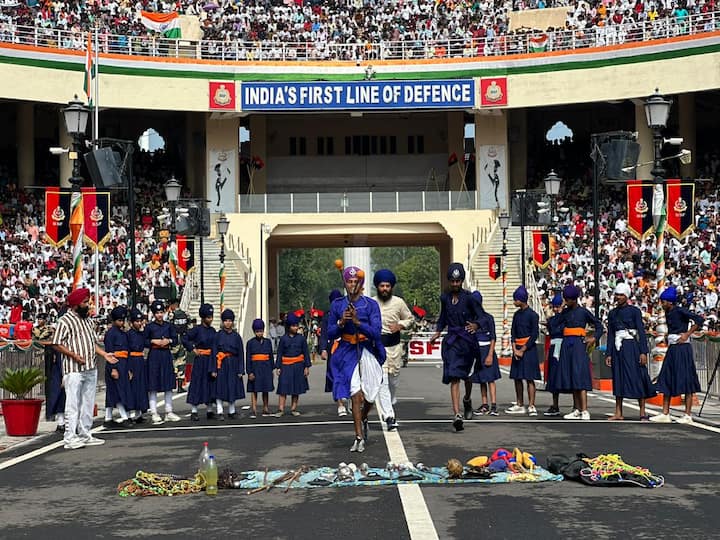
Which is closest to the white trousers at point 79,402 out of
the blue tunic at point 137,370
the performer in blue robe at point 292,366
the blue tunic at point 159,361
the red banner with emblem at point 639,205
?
the blue tunic at point 137,370

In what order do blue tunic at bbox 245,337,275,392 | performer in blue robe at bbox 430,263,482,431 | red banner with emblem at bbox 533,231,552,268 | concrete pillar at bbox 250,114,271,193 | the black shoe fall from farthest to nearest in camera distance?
concrete pillar at bbox 250,114,271,193, red banner with emblem at bbox 533,231,552,268, blue tunic at bbox 245,337,275,392, the black shoe, performer in blue robe at bbox 430,263,482,431

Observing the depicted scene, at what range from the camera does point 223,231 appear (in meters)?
42.9

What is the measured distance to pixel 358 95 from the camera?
2085 inches

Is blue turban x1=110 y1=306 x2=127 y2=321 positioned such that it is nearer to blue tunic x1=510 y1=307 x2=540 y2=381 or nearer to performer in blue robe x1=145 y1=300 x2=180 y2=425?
performer in blue robe x1=145 y1=300 x2=180 y2=425

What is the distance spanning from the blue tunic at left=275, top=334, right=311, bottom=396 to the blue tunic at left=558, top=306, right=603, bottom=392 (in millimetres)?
→ 4079

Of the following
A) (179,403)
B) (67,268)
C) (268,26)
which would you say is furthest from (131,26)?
(179,403)

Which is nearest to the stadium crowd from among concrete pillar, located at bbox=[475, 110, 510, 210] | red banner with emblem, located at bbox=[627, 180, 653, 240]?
concrete pillar, located at bbox=[475, 110, 510, 210]

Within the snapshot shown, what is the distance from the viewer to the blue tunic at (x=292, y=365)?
19.6 m

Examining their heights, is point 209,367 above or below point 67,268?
below

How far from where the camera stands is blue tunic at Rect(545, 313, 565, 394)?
18.2m

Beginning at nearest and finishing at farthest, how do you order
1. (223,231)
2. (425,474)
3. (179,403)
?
1. (425,474)
2. (179,403)
3. (223,231)

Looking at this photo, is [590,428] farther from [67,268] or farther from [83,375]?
[67,268]

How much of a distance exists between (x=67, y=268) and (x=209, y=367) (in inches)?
1065

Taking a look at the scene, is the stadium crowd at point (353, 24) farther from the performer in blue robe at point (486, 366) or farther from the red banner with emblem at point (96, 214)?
the performer in blue robe at point (486, 366)
